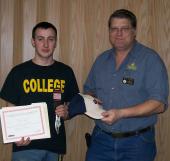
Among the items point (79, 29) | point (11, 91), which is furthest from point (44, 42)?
point (79, 29)

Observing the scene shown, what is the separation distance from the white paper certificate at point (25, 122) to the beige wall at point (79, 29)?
2.27 feet

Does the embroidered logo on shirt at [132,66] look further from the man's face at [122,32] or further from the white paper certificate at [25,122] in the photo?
the white paper certificate at [25,122]

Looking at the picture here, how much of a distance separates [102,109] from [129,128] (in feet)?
0.74

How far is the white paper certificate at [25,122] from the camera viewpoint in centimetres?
212

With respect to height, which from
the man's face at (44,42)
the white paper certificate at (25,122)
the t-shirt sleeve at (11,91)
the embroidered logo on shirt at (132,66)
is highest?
the man's face at (44,42)

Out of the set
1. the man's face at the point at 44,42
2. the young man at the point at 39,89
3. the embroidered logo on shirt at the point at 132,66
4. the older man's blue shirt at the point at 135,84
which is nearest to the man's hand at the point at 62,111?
the young man at the point at 39,89

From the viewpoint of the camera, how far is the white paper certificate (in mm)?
2117

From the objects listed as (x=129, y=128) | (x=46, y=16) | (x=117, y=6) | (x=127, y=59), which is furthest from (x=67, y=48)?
(x=129, y=128)

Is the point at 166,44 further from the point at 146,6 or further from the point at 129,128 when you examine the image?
the point at 129,128

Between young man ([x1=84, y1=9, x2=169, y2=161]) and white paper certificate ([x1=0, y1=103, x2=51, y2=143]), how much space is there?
1.38 ft

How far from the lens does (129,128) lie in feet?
6.99

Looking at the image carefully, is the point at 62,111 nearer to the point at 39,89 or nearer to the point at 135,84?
the point at 39,89

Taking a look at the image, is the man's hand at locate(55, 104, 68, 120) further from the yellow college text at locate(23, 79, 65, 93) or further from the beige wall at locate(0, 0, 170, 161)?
the beige wall at locate(0, 0, 170, 161)

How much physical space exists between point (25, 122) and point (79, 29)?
1.03m
